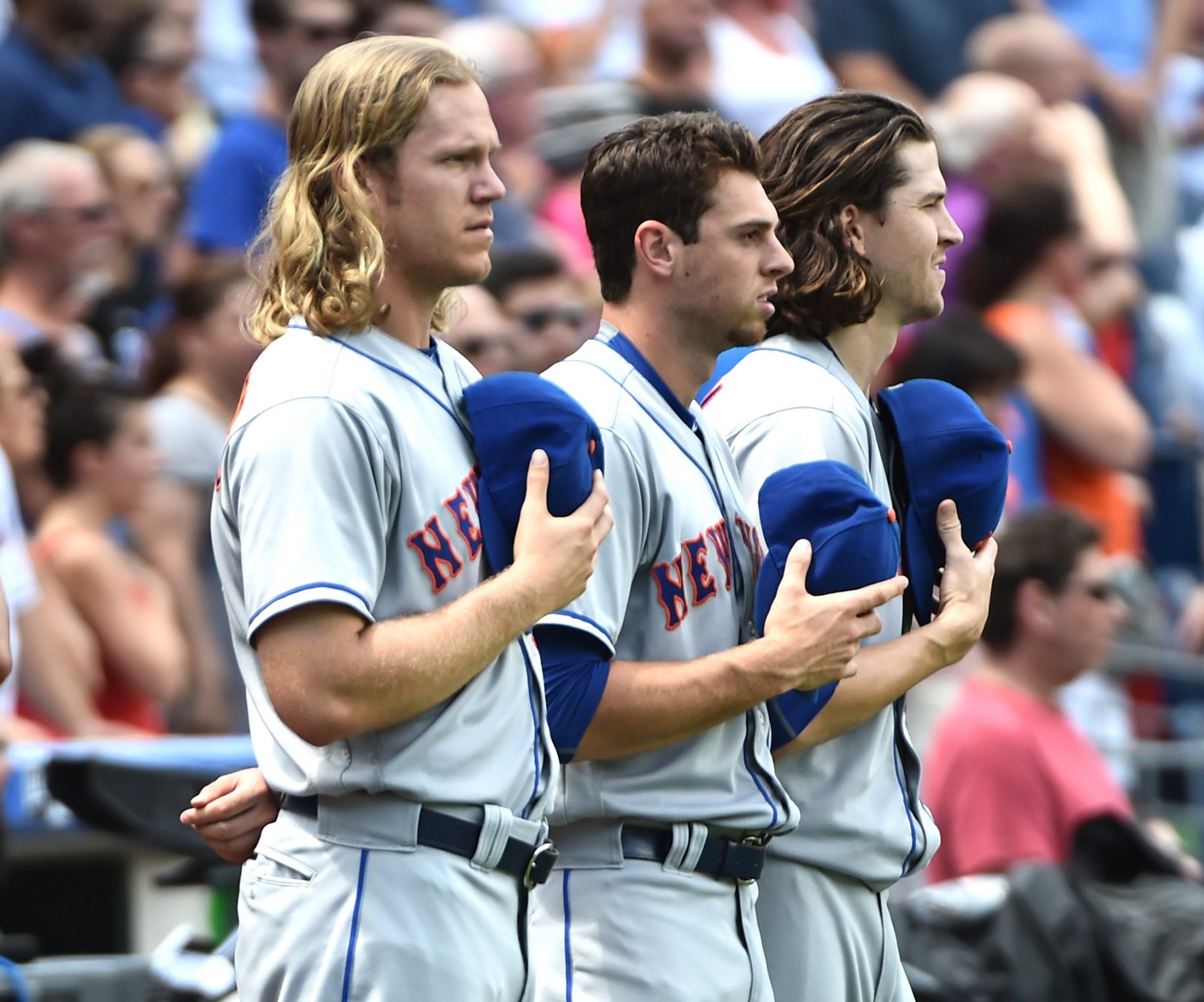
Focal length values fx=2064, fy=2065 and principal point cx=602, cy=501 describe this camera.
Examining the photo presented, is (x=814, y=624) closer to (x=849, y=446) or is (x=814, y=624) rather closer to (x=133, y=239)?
(x=849, y=446)

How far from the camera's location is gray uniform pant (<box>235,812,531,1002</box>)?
273 centimetres

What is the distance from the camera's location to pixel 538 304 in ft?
22.8

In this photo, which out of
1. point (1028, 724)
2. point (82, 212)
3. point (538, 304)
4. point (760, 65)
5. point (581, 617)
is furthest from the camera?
point (760, 65)

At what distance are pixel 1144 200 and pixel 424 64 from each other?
25.1 feet

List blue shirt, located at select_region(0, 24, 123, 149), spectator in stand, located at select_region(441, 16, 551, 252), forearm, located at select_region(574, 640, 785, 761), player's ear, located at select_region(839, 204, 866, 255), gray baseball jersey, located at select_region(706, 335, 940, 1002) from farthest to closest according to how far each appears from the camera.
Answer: spectator in stand, located at select_region(441, 16, 551, 252) → blue shirt, located at select_region(0, 24, 123, 149) → player's ear, located at select_region(839, 204, 866, 255) → gray baseball jersey, located at select_region(706, 335, 940, 1002) → forearm, located at select_region(574, 640, 785, 761)

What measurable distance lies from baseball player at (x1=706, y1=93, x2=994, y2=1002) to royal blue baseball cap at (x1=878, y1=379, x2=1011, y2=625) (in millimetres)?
42

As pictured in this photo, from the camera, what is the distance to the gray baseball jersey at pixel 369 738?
8.96 ft

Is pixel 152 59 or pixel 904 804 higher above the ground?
pixel 152 59

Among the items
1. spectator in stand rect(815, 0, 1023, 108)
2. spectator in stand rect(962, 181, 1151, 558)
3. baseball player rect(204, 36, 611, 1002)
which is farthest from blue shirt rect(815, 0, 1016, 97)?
baseball player rect(204, 36, 611, 1002)

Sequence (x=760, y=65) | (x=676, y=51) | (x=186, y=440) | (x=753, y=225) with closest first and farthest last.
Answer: (x=753, y=225) < (x=186, y=440) < (x=676, y=51) < (x=760, y=65)

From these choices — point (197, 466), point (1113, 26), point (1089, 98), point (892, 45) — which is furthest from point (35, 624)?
point (1113, 26)

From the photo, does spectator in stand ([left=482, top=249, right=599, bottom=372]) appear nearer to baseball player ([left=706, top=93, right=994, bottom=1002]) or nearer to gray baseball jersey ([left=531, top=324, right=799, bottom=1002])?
baseball player ([left=706, top=93, right=994, bottom=1002])

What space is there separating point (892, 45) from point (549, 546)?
725cm

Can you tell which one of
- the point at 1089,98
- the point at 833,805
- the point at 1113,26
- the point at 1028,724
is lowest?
the point at 1028,724
